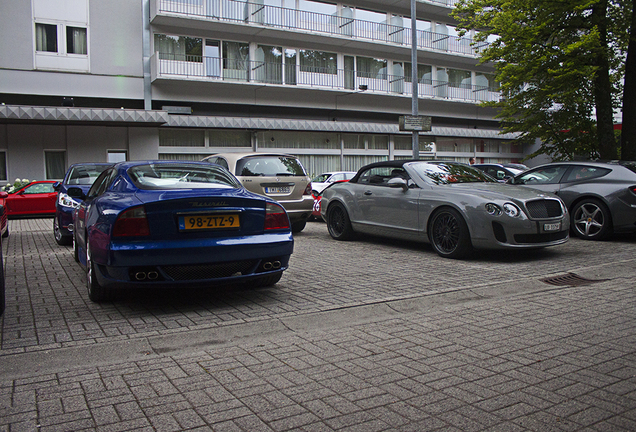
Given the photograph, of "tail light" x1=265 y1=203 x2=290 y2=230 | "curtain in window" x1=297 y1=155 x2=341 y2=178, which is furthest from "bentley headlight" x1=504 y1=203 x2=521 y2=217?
"curtain in window" x1=297 y1=155 x2=341 y2=178

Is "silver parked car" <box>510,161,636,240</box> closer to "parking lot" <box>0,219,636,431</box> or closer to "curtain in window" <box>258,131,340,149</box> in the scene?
"parking lot" <box>0,219,636,431</box>

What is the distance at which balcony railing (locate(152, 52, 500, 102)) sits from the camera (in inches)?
990

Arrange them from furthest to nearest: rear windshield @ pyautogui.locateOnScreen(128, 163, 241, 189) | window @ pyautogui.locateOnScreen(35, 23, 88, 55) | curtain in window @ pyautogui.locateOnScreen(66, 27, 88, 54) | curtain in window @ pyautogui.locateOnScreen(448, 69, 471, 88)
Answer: curtain in window @ pyautogui.locateOnScreen(448, 69, 471, 88) → curtain in window @ pyautogui.locateOnScreen(66, 27, 88, 54) → window @ pyautogui.locateOnScreen(35, 23, 88, 55) → rear windshield @ pyautogui.locateOnScreen(128, 163, 241, 189)

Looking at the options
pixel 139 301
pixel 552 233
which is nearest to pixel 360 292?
pixel 139 301

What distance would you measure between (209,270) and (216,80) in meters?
22.2

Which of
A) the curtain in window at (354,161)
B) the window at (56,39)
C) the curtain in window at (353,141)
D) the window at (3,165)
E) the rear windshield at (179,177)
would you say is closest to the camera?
the rear windshield at (179,177)

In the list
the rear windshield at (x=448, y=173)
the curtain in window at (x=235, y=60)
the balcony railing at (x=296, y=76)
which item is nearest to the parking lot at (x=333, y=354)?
the rear windshield at (x=448, y=173)

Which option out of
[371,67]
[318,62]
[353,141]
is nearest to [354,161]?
[353,141]

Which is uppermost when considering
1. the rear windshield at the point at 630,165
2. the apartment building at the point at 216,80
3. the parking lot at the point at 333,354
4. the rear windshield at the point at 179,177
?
the apartment building at the point at 216,80

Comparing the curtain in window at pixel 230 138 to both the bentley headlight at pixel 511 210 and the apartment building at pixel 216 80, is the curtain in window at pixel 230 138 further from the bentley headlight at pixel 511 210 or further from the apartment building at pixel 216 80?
the bentley headlight at pixel 511 210

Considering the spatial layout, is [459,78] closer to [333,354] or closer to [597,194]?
[597,194]

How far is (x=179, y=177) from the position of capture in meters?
5.54

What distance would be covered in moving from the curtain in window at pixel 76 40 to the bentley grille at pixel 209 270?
885 inches

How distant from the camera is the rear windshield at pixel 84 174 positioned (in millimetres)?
10664
